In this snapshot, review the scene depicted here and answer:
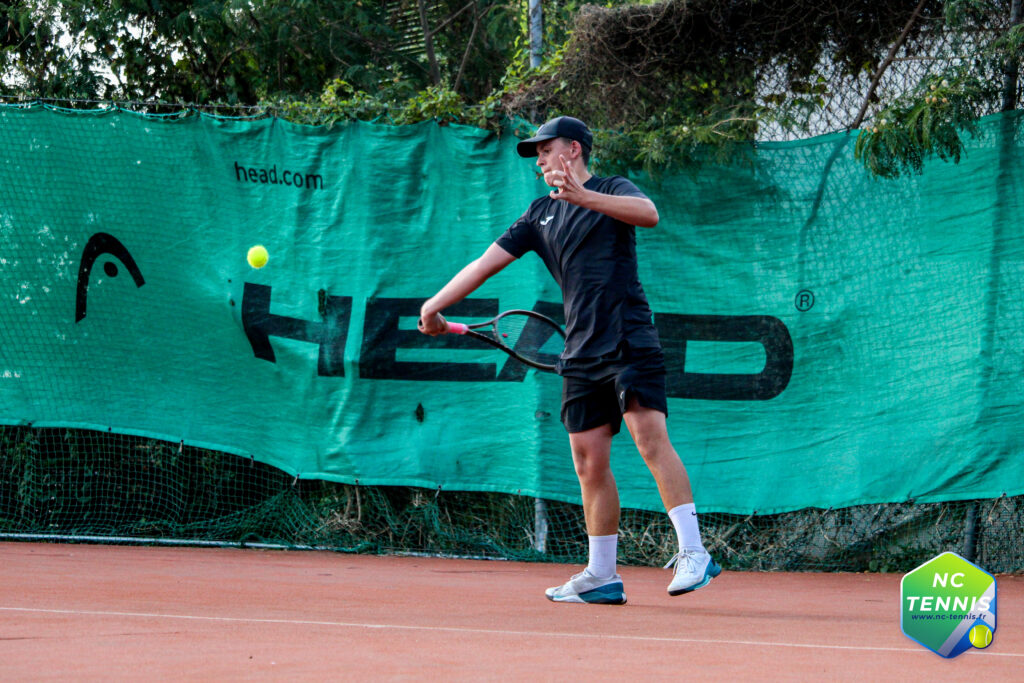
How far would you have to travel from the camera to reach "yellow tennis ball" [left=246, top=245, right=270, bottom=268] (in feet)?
19.5

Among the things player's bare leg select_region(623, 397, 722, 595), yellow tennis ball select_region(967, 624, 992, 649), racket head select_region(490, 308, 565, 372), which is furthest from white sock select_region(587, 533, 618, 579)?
racket head select_region(490, 308, 565, 372)

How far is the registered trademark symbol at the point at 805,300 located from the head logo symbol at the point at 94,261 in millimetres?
3454

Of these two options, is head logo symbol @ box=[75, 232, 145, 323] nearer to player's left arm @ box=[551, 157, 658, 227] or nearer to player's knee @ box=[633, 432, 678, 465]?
player's left arm @ box=[551, 157, 658, 227]

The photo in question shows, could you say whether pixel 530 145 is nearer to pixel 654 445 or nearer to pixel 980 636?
pixel 654 445

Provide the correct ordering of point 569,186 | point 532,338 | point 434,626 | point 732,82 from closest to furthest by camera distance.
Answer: point 434,626
point 569,186
point 532,338
point 732,82

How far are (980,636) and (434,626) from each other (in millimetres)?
1590

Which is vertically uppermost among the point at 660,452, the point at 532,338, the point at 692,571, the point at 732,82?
the point at 732,82

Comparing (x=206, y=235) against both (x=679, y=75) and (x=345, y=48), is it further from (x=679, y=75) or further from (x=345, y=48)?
(x=345, y=48)

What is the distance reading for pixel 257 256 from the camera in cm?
596

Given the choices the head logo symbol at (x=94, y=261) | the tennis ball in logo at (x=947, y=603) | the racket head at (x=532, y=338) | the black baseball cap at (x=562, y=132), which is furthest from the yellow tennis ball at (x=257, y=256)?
the tennis ball in logo at (x=947, y=603)

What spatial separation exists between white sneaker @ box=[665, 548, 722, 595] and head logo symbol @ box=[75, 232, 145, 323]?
11.6 ft

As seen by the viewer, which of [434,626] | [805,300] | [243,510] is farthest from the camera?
[243,510]

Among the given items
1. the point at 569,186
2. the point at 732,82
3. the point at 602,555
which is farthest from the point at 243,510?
the point at 732,82

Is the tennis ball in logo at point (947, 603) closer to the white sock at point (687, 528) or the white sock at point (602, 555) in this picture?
the white sock at point (687, 528)
